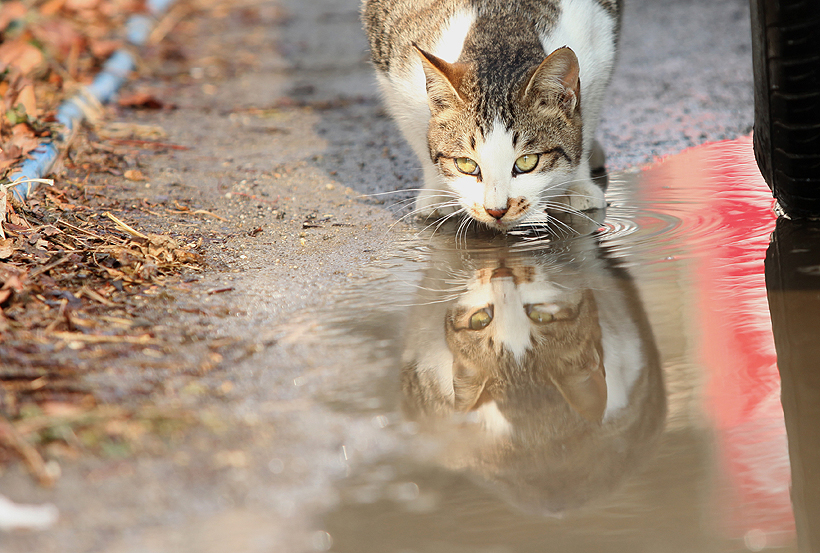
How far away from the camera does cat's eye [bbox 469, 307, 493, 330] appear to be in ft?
5.98

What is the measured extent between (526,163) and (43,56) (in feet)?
10.2

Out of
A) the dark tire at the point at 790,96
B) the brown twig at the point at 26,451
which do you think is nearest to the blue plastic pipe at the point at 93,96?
the brown twig at the point at 26,451

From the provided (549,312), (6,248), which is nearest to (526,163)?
(549,312)

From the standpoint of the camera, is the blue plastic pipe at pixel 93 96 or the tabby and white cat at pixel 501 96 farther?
the blue plastic pipe at pixel 93 96

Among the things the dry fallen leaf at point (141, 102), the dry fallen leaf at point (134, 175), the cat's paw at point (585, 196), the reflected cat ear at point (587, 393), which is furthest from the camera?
the dry fallen leaf at point (141, 102)

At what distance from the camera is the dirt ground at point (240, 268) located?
3.87 feet

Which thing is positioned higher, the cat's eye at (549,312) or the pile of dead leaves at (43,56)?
the pile of dead leaves at (43,56)

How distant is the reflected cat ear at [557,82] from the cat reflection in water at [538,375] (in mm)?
561

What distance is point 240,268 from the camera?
2.23 meters

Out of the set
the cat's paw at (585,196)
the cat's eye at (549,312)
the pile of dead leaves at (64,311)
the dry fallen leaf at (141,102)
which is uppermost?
the pile of dead leaves at (64,311)

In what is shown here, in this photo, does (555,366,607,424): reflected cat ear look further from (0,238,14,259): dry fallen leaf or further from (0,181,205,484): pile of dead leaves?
(0,238,14,259): dry fallen leaf

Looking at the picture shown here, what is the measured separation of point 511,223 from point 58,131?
6.84 ft

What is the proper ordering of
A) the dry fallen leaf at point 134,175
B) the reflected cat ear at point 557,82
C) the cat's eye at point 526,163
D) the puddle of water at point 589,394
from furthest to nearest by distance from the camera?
the dry fallen leaf at point 134,175, the cat's eye at point 526,163, the reflected cat ear at point 557,82, the puddle of water at point 589,394

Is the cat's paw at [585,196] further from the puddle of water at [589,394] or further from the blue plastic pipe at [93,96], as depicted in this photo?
the blue plastic pipe at [93,96]
